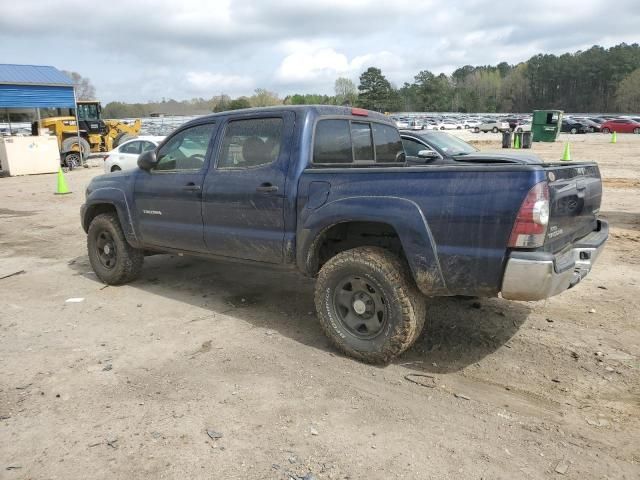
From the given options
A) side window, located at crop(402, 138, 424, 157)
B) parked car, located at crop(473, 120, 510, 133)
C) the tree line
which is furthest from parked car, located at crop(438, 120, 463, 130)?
side window, located at crop(402, 138, 424, 157)

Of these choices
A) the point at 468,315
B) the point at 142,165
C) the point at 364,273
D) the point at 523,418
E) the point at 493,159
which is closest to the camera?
the point at 523,418

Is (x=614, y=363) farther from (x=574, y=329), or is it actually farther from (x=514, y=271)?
(x=514, y=271)

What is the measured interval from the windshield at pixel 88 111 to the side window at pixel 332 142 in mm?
26113

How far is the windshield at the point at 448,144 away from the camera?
10047 mm

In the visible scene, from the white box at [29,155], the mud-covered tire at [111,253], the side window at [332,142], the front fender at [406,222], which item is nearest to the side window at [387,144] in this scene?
the side window at [332,142]

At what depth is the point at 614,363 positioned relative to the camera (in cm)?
400

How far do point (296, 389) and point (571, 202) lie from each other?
232 centimetres

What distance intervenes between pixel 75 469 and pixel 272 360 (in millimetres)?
1659

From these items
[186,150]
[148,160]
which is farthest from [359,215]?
[148,160]

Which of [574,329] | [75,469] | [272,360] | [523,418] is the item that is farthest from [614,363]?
[75,469]

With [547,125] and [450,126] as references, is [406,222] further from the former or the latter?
[450,126]

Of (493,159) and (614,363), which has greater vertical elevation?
(493,159)

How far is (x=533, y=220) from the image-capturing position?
324cm

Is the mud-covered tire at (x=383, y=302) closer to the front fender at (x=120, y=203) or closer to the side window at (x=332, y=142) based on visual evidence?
the side window at (x=332, y=142)
